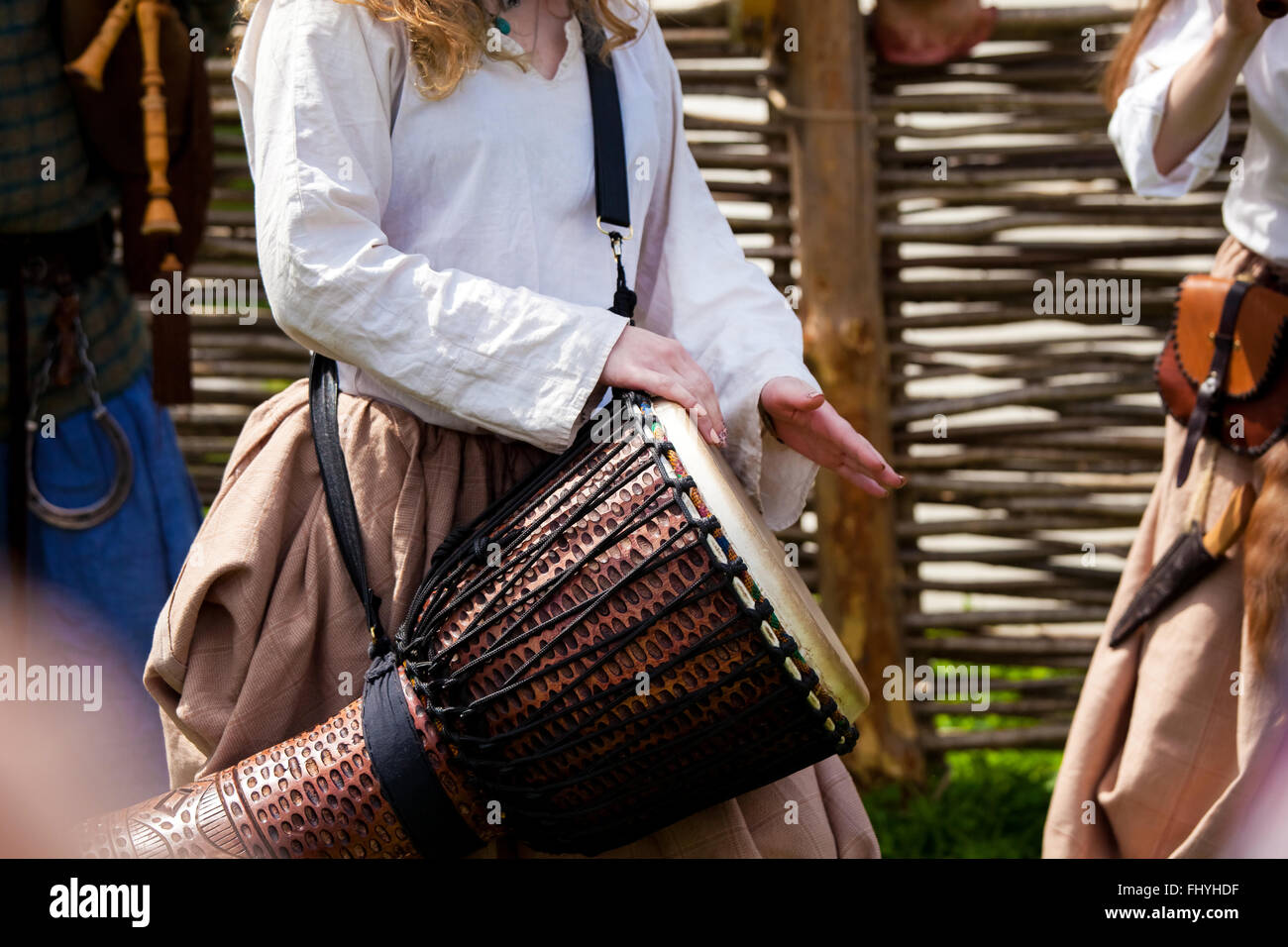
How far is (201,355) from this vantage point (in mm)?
3715

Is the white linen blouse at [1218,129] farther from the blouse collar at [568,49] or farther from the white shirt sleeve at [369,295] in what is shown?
the white shirt sleeve at [369,295]

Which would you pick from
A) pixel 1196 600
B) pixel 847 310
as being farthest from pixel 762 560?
pixel 847 310

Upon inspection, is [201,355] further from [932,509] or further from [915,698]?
[932,509]

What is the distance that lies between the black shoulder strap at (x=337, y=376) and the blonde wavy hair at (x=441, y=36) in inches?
4.3

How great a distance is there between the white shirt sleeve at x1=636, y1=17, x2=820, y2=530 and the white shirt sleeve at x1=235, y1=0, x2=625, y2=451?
226 mm

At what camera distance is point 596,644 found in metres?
1.36

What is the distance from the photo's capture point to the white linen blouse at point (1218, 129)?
199cm

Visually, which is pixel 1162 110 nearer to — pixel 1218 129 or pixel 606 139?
pixel 1218 129

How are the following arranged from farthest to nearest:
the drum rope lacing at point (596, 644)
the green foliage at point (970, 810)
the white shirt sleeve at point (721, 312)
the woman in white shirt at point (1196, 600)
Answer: the green foliage at point (970, 810)
the woman in white shirt at point (1196, 600)
the white shirt sleeve at point (721, 312)
the drum rope lacing at point (596, 644)

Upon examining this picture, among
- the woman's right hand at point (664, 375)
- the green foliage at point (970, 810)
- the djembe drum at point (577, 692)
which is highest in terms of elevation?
the woman's right hand at point (664, 375)

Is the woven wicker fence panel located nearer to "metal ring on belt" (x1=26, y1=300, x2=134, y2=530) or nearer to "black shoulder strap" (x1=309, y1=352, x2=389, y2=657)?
"metal ring on belt" (x1=26, y1=300, x2=134, y2=530)

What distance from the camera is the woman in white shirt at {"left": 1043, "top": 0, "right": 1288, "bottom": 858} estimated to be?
1977 mm

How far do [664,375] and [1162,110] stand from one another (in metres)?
1.10

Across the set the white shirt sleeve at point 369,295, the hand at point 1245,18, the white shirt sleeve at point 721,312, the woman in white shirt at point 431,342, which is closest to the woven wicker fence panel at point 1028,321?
the hand at point 1245,18
